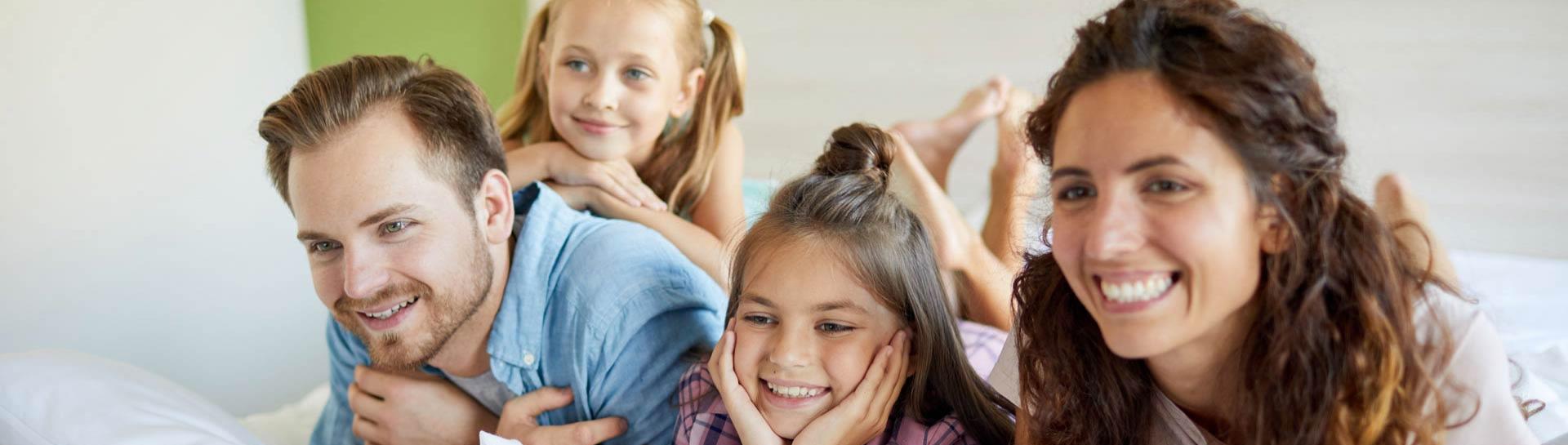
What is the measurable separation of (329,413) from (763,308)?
2.98 feet

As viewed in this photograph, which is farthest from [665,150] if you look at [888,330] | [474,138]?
[888,330]

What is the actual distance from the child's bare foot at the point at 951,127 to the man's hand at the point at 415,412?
3.51ft

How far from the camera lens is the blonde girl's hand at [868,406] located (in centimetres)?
128

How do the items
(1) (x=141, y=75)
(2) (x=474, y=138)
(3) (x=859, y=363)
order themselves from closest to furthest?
(3) (x=859, y=363) < (2) (x=474, y=138) < (1) (x=141, y=75)

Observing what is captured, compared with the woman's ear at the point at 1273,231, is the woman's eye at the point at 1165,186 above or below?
above

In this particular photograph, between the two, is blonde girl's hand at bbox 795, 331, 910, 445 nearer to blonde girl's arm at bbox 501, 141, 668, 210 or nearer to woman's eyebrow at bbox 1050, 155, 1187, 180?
woman's eyebrow at bbox 1050, 155, 1187, 180

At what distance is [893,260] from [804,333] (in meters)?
0.13

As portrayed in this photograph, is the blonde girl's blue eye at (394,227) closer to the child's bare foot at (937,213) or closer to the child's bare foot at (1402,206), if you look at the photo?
the child's bare foot at (937,213)

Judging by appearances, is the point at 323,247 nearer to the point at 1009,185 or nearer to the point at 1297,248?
the point at 1297,248

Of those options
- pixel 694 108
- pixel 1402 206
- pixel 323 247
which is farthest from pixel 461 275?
pixel 1402 206

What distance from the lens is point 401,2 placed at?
123 inches

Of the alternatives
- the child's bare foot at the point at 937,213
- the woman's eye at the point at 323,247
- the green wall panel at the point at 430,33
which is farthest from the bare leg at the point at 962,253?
the green wall panel at the point at 430,33

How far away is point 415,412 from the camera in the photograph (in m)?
1.63

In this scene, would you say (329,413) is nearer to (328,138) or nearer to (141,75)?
(328,138)
